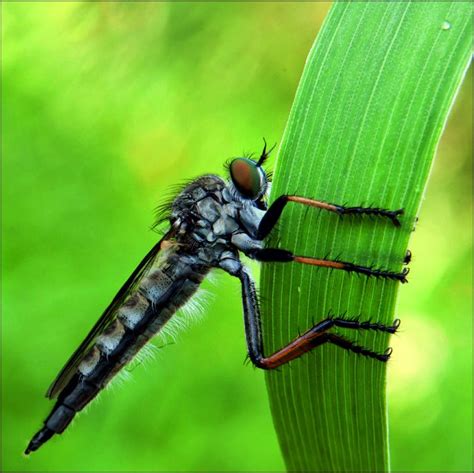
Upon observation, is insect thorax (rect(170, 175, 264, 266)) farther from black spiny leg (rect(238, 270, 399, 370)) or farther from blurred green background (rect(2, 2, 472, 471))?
blurred green background (rect(2, 2, 472, 471))

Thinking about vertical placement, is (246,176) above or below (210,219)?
above

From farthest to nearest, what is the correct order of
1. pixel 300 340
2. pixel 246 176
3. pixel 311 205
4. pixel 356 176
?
pixel 246 176, pixel 300 340, pixel 311 205, pixel 356 176

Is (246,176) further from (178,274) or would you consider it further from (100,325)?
(100,325)

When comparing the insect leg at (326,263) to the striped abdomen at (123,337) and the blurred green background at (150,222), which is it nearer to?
the striped abdomen at (123,337)

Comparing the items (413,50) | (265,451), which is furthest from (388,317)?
(265,451)

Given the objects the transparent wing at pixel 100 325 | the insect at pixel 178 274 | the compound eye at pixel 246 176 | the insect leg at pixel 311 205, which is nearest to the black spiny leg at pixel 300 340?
the insect at pixel 178 274

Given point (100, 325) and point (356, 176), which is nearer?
point (356, 176)

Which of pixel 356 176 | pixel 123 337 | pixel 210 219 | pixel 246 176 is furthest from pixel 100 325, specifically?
pixel 356 176

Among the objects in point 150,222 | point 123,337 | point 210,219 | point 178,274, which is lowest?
point 123,337
